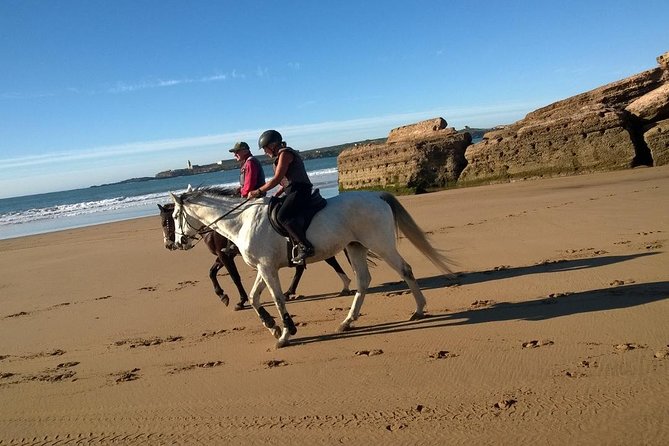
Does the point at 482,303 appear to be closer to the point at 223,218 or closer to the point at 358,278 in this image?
the point at 358,278

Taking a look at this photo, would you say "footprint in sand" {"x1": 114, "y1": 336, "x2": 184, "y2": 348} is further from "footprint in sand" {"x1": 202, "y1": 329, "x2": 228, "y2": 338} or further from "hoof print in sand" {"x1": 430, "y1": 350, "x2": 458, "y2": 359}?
"hoof print in sand" {"x1": 430, "y1": 350, "x2": 458, "y2": 359}

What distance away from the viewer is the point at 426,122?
25047mm

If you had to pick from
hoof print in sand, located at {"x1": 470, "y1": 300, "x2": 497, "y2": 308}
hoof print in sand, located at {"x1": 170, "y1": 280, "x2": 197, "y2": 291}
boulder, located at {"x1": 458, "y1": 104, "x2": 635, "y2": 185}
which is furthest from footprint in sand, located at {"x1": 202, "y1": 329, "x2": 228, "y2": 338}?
boulder, located at {"x1": 458, "y1": 104, "x2": 635, "y2": 185}

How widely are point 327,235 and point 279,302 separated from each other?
944mm

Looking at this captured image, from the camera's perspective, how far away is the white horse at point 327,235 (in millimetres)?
5855

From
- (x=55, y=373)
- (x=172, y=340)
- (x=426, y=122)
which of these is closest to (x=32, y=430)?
(x=55, y=373)

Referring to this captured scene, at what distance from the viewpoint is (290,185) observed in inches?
236

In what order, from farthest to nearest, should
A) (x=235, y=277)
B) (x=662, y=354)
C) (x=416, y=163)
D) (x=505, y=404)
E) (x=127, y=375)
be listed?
(x=416, y=163)
(x=235, y=277)
(x=127, y=375)
(x=662, y=354)
(x=505, y=404)

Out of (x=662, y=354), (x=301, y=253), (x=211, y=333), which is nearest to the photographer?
(x=662, y=354)

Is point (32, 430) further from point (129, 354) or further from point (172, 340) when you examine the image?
point (172, 340)

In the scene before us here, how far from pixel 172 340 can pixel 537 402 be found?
4392 mm

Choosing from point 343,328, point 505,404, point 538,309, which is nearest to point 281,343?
point 343,328

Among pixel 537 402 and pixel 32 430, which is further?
pixel 32 430

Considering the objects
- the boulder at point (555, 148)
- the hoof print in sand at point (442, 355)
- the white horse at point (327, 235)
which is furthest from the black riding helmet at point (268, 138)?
the boulder at point (555, 148)
